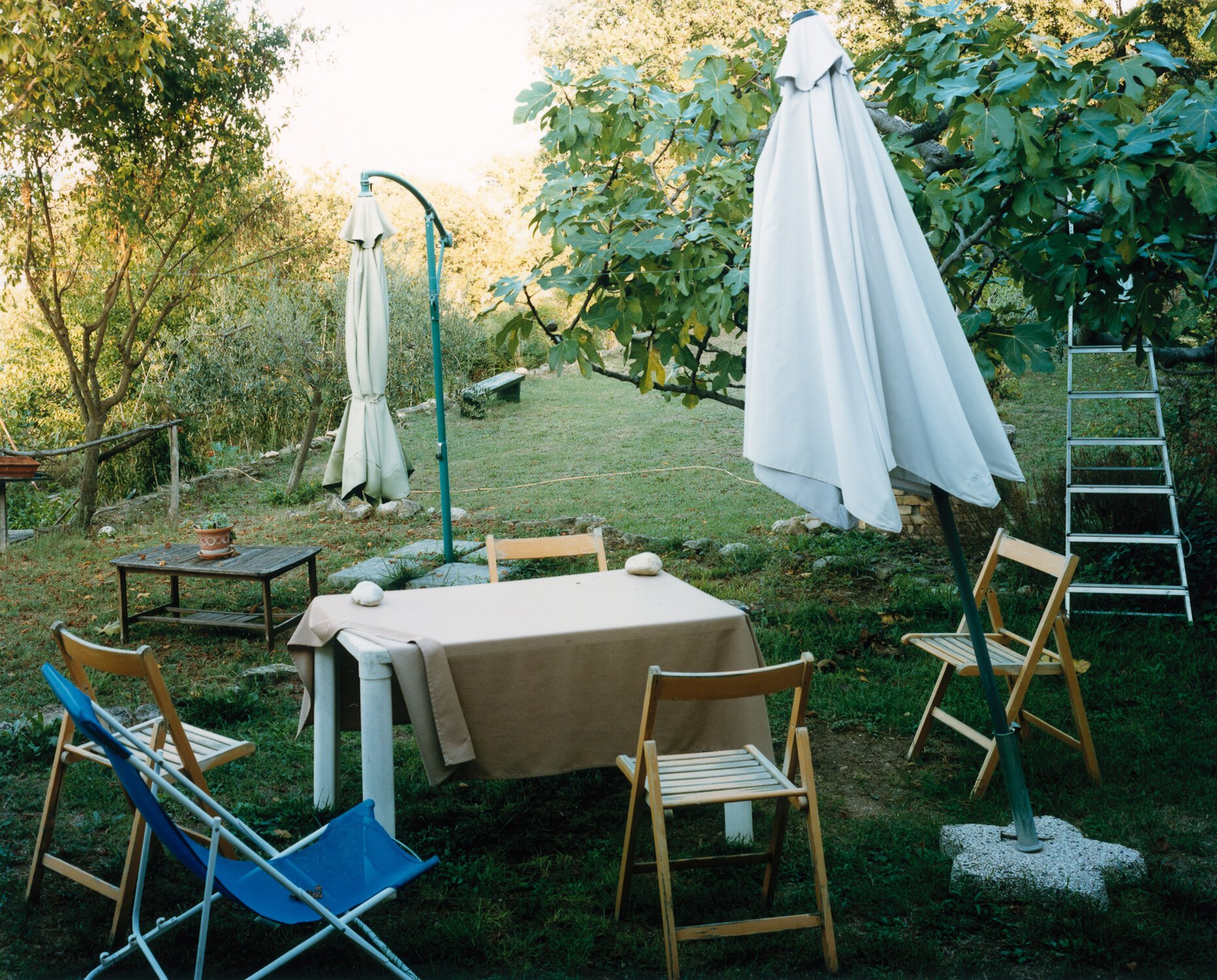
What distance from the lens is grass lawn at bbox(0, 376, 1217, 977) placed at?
2666mm

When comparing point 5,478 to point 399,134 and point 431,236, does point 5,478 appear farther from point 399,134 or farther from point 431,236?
point 399,134

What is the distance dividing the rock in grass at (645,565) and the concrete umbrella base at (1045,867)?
1.46 meters

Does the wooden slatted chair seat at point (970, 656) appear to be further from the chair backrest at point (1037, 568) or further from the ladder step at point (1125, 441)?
the ladder step at point (1125, 441)

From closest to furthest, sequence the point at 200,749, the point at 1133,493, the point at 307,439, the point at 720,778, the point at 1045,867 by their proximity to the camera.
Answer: the point at 720,778 < the point at 1045,867 < the point at 200,749 < the point at 1133,493 < the point at 307,439

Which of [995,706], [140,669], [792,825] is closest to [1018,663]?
[995,706]

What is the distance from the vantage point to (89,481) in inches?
367

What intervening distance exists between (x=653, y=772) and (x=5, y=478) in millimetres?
7487

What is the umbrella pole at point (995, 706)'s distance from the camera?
9.33ft

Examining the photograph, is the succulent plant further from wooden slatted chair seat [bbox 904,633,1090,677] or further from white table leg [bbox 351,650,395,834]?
wooden slatted chair seat [bbox 904,633,1090,677]

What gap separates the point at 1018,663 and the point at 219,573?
4.22 m

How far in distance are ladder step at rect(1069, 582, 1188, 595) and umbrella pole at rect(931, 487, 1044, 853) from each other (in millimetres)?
2717

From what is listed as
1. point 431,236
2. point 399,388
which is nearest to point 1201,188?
point 431,236

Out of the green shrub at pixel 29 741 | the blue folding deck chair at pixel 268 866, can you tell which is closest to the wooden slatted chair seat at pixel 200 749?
the blue folding deck chair at pixel 268 866

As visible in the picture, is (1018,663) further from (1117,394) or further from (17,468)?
(17,468)
